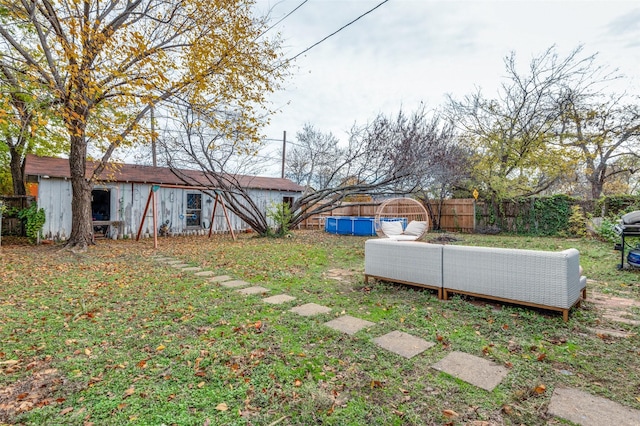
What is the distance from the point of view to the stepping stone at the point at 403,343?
242cm

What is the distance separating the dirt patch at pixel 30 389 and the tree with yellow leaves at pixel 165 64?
556 centimetres

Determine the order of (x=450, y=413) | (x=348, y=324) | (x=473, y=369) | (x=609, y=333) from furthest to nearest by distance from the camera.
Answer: (x=348, y=324), (x=609, y=333), (x=473, y=369), (x=450, y=413)

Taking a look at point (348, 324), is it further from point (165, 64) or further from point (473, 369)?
point (165, 64)

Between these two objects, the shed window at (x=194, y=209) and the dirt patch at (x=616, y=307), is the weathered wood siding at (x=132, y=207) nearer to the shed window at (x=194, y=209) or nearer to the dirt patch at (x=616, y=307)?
the shed window at (x=194, y=209)

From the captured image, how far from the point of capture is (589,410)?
169cm

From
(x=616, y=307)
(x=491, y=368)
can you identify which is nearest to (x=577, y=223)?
(x=616, y=307)

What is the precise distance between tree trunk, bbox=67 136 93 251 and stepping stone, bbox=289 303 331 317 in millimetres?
7275

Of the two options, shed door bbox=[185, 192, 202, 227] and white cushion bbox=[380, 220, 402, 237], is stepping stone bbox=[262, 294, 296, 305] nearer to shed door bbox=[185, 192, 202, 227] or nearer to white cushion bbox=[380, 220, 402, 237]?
white cushion bbox=[380, 220, 402, 237]

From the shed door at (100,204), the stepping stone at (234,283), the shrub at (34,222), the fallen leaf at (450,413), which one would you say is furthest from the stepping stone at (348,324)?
the shed door at (100,204)

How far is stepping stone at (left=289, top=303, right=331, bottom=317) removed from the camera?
333 cm

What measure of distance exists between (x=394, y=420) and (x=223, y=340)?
1585 millimetres

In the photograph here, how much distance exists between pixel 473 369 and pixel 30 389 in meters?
2.90

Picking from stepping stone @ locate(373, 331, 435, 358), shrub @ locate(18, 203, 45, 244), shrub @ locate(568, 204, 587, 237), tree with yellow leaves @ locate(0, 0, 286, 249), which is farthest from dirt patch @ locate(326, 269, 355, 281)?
shrub @ locate(568, 204, 587, 237)

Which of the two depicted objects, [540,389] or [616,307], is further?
[616,307]
